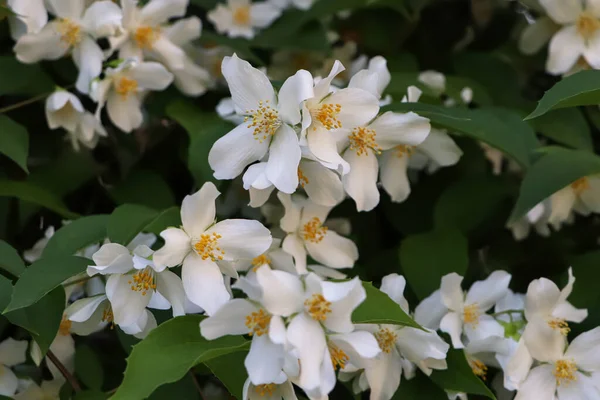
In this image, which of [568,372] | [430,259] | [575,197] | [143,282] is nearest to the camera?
[143,282]

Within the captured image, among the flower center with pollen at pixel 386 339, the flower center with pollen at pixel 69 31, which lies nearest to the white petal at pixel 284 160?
the flower center with pollen at pixel 386 339

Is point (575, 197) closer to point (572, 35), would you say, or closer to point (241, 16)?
point (572, 35)

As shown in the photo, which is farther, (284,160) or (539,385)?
(539,385)

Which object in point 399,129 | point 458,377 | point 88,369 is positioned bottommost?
point 88,369

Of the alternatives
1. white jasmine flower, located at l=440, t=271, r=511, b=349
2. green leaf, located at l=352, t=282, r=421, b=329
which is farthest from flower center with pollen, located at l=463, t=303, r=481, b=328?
green leaf, located at l=352, t=282, r=421, b=329

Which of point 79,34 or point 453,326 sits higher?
point 79,34

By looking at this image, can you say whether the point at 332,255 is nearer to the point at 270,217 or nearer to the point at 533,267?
the point at 270,217

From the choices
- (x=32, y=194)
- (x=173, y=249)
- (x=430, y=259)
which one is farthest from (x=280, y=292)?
(x=32, y=194)

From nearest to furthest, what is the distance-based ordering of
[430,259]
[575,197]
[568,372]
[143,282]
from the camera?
[143,282] → [568,372] → [430,259] → [575,197]
